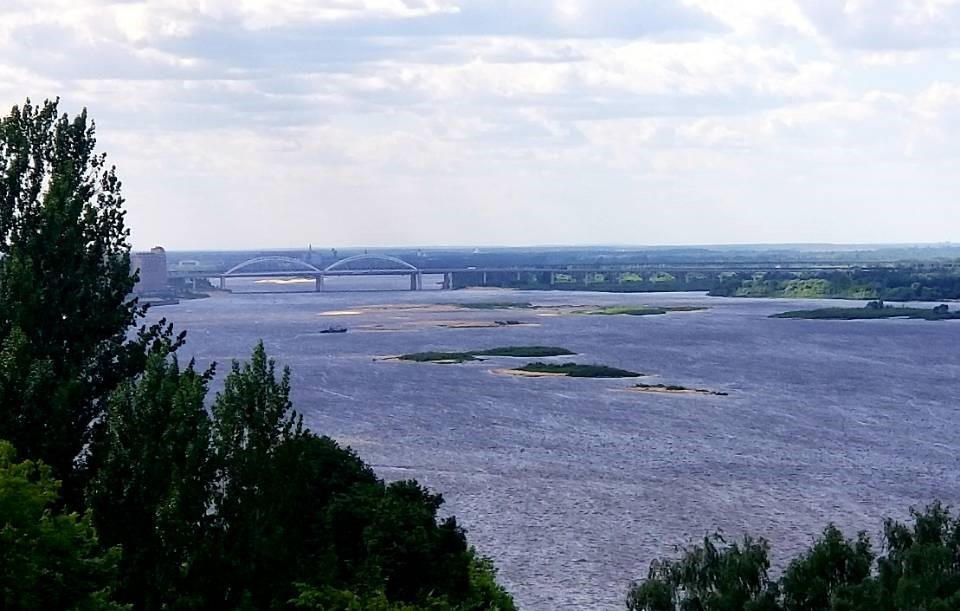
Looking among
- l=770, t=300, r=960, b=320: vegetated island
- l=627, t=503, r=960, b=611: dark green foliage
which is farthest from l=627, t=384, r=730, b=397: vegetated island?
l=770, t=300, r=960, b=320: vegetated island

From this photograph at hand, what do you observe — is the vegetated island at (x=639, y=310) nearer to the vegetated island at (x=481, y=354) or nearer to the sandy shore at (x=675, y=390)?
the vegetated island at (x=481, y=354)

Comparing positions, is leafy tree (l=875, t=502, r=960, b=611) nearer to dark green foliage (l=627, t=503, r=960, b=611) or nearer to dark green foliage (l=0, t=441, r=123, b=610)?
dark green foliage (l=627, t=503, r=960, b=611)

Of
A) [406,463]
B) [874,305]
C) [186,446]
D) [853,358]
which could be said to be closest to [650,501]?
[406,463]

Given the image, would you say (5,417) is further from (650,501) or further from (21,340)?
(650,501)

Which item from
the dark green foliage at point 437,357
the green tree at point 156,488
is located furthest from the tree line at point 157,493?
the dark green foliage at point 437,357

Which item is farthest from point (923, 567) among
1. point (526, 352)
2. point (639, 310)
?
point (639, 310)

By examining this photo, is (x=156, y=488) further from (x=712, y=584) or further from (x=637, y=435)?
(x=637, y=435)

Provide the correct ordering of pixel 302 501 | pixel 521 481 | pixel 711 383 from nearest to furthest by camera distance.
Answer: pixel 302 501 < pixel 521 481 < pixel 711 383
